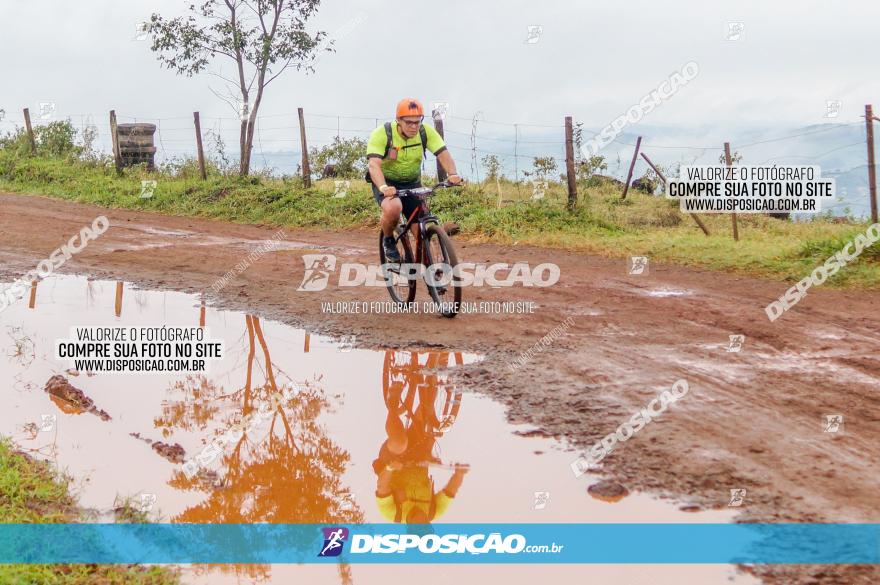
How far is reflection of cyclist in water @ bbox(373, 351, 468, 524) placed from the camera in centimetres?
429

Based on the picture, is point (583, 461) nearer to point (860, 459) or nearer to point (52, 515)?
point (860, 459)

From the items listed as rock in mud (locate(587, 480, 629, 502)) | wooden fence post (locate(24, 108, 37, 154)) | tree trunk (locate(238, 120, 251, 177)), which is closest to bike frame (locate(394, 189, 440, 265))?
rock in mud (locate(587, 480, 629, 502))

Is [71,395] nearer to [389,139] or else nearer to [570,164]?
[389,139]

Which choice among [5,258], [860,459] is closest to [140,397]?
[860,459]

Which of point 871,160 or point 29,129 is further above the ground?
point 29,129

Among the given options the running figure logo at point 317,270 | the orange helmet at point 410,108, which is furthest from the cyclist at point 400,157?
the running figure logo at point 317,270

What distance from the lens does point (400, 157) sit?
830 centimetres

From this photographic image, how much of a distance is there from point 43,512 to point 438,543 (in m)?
2.15

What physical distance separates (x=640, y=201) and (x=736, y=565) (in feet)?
50.8

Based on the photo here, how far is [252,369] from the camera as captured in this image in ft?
22.5

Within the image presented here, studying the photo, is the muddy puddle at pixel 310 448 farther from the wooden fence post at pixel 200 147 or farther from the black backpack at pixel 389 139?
the wooden fence post at pixel 200 147

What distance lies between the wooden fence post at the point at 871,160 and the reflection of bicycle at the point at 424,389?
8513 millimetres

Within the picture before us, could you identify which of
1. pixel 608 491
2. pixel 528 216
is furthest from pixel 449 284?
pixel 528 216

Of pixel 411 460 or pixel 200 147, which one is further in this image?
pixel 200 147
